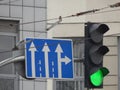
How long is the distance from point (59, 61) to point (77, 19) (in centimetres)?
502

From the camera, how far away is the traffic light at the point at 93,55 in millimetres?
9797

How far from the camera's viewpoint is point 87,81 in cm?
979

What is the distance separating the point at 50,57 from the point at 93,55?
2286 mm

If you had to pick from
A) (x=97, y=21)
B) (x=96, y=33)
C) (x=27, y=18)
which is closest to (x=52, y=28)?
(x=27, y=18)

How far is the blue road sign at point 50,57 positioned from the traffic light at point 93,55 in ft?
6.66

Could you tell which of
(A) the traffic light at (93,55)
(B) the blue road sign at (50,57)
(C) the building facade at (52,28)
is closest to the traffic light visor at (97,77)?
(A) the traffic light at (93,55)

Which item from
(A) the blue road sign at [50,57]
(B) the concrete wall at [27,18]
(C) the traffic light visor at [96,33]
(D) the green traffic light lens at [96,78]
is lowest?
(D) the green traffic light lens at [96,78]

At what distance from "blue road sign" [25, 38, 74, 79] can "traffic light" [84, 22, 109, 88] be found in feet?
6.66

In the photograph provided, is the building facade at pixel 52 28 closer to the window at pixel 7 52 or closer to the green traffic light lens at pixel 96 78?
the window at pixel 7 52

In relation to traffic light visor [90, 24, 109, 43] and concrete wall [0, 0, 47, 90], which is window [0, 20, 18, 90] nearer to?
concrete wall [0, 0, 47, 90]

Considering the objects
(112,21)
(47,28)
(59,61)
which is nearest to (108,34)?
(112,21)

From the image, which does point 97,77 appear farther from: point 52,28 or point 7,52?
point 52,28

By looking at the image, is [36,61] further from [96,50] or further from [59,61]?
[96,50]

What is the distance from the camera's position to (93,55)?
9.79 meters
